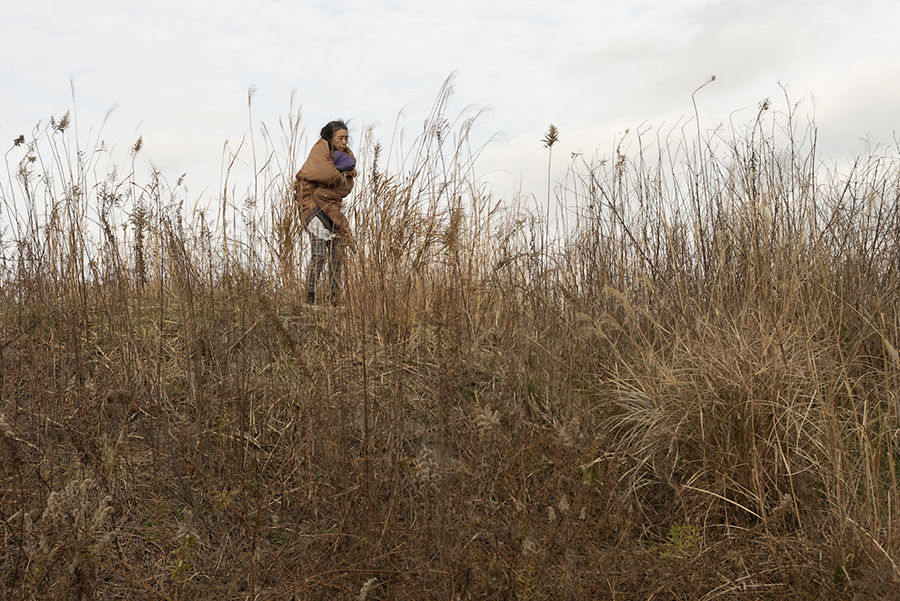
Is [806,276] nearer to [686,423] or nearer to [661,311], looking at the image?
[661,311]

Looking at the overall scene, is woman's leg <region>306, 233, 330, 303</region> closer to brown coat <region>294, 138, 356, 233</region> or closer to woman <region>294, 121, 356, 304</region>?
woman <region>294, 121, 356, 304</region>

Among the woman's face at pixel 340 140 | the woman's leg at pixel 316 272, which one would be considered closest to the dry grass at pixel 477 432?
the woman's leg at pixel 316 272

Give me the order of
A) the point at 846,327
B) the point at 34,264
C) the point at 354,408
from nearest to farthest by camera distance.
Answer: the point at 354,408
the point at 34,264
the point at 846,327

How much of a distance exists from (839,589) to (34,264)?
3.35 m

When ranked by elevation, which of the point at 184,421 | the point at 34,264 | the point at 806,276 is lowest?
the point at 184,421

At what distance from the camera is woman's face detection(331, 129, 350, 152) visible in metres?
4.68

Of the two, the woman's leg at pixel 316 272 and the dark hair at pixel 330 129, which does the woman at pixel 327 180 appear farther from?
the woman's leg at pixel 316 272

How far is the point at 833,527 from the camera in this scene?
5.79 ft

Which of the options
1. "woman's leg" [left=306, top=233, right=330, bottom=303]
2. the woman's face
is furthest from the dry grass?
the woman's face

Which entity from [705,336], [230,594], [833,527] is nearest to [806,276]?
[705,336]

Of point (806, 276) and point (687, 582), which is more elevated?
point (806, 276)

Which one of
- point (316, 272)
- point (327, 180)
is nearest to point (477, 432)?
point (316, 272)

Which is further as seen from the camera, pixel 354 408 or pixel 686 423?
pixel 354 408

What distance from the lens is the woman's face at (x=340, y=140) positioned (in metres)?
4.68
